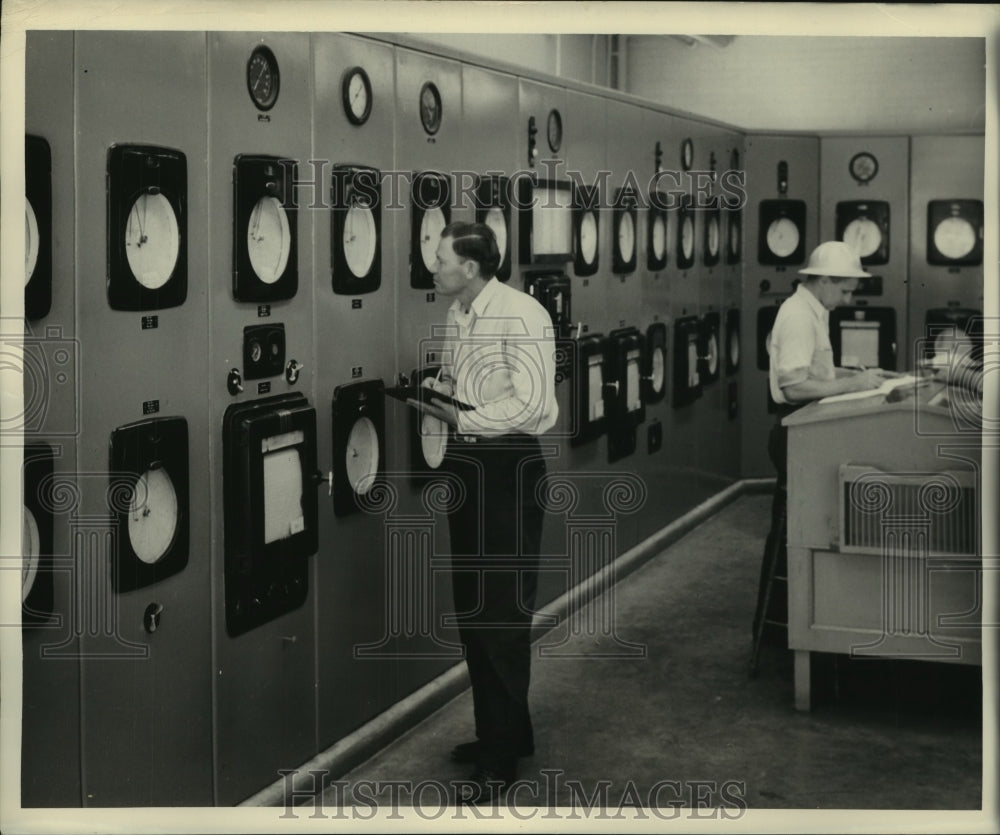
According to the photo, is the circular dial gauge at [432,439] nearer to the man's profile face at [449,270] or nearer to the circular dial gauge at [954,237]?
the man's profile face at [449,270]

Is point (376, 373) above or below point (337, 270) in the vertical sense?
below

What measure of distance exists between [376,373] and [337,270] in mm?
401

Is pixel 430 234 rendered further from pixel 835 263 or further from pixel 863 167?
pixel 863 167

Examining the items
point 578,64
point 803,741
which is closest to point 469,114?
point 803,741

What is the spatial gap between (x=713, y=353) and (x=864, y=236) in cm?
136

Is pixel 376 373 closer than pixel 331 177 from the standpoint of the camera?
No

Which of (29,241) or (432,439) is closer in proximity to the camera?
(29,241)

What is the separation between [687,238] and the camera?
280 inches

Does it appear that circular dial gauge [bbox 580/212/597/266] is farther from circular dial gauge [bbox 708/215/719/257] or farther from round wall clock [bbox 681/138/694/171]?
circular dial gauge [bbox 708/215/719/257]

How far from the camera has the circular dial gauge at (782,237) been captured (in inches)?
322

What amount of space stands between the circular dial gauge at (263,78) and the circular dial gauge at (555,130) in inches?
81.2

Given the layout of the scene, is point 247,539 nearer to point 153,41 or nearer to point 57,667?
point 57,667

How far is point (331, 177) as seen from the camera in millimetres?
3654

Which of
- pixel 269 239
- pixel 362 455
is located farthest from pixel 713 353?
pixel 269 239
